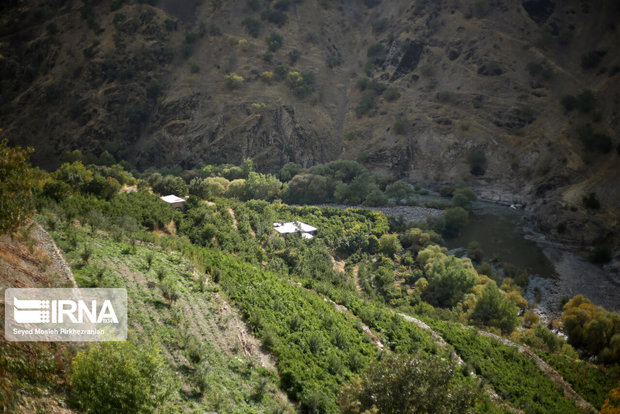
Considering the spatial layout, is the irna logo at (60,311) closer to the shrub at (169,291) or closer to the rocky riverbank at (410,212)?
the shrub at (169,291)

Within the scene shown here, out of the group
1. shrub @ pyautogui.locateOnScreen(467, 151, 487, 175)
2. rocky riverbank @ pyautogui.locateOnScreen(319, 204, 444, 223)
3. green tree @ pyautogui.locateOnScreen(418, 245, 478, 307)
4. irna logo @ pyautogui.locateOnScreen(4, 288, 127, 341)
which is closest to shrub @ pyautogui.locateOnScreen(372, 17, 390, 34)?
shrub @ pyautogui.locateOnScreen(467, 151, 487, 175)

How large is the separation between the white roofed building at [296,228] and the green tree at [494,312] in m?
12.9

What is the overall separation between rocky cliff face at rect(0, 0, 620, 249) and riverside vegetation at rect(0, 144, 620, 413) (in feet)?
84.1

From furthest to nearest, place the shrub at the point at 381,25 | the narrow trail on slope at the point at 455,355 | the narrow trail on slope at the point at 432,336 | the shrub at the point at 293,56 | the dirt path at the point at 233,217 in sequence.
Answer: the shrub at the point at 381,25 < the shrub at the point at 293,56 < the dirt path at the point at 233,217 < the narrow trail on slope at the point at 432,336 < the narrow trail on slope at the point at 455,355

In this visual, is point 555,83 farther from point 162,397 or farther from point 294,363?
point 162,397

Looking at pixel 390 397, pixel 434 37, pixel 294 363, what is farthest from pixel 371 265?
pixel 434 37

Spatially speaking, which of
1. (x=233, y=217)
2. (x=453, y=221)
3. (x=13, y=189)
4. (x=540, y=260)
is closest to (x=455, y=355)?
(x=13, y=189)

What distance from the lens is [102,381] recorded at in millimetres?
6445

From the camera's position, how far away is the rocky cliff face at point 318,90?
5100 cm

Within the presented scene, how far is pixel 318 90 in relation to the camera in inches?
2549

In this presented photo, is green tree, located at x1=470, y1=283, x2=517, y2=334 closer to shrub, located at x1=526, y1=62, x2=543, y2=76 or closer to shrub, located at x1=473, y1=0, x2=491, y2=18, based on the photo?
shrub, located at x1=526, y1=62, x2=543, y2=76

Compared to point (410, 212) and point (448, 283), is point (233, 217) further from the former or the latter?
point (410, 212)

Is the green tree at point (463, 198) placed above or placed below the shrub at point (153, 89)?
below

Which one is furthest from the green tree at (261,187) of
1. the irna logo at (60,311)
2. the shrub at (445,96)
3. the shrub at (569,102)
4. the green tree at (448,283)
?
the shrub at (569,102)
